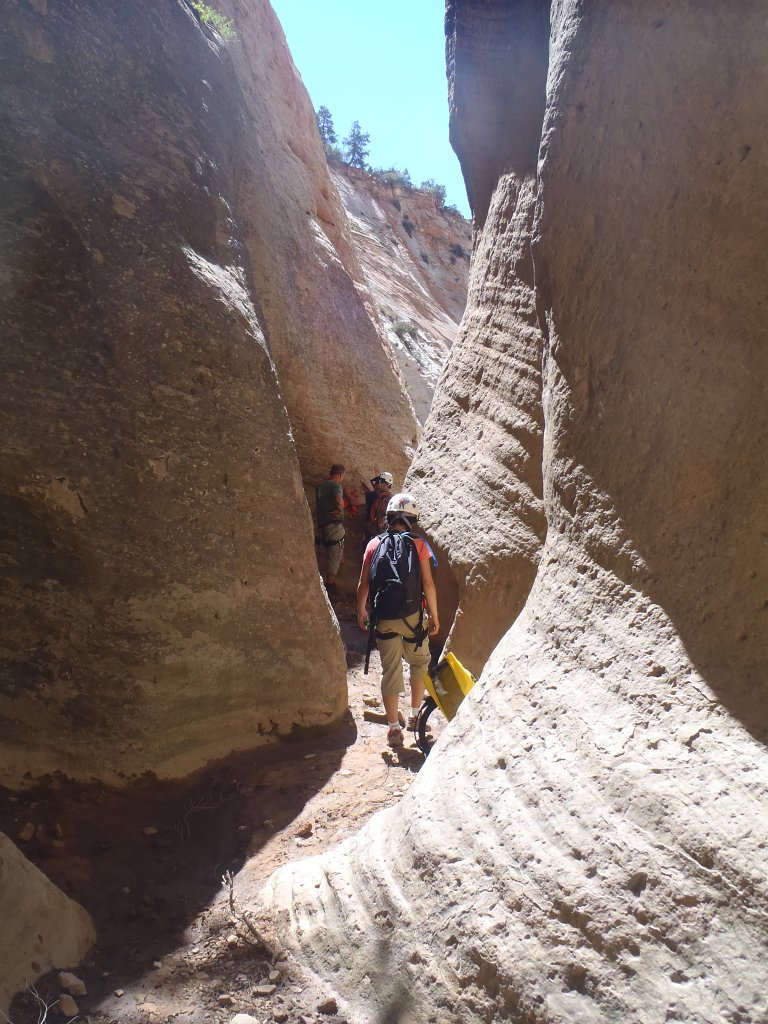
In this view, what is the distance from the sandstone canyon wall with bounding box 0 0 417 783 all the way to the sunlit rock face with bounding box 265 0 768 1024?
146 centimetres

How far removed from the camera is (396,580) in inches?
159

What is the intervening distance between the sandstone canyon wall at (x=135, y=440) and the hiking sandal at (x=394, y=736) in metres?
0.40

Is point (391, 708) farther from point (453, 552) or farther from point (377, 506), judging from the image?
point (377, 506)

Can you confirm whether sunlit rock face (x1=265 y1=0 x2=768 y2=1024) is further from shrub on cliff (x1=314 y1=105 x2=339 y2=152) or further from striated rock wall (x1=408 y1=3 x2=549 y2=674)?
shrub on cliff (x1=314 y1=105 x2=339 y2=152)

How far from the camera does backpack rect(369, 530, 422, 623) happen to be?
4.04 metres

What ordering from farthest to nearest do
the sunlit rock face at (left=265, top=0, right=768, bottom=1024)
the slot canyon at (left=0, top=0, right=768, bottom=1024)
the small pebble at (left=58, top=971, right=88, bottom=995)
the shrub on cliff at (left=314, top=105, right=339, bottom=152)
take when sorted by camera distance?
the shrub on cliff at (left=314, top=105, right=339, bottom=152), the small pebble at (left=58, top=971, right=88, bottom=995), the slot canyon at (left=0, top=0, right=768, bottom=1024), the sunlit rock face at (left=265, top=0, right=768, bottom=1024)

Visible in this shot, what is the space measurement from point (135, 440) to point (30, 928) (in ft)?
7.18

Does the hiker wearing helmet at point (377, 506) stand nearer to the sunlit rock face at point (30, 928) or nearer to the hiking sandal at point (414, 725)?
the hiking sandal at point (414, 725)

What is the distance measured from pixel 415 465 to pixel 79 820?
3247mm

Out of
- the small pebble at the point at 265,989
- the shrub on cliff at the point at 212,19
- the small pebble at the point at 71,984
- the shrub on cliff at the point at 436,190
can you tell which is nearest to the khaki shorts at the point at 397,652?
the small pebble at the point at 265,989

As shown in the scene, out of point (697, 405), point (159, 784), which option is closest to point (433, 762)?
point (697, 405)

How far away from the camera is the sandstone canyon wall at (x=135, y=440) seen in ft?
11.1

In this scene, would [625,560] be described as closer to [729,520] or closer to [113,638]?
[729,520]

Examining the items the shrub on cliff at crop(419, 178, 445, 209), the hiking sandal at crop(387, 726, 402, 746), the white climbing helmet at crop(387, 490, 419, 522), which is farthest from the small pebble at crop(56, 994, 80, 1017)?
the shrub on cliff at crop(419, 178, 445, 209)
